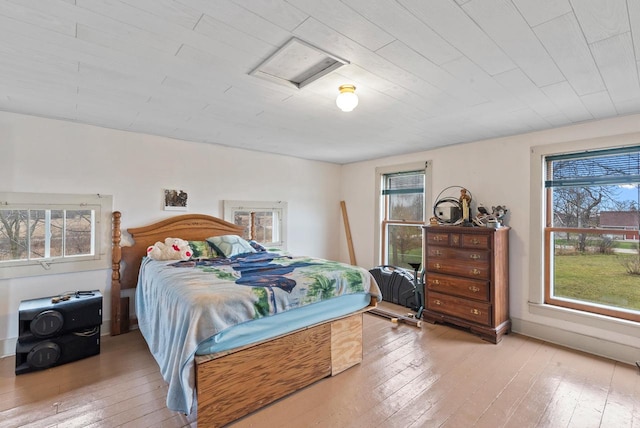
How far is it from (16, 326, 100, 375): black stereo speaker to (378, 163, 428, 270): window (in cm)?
394

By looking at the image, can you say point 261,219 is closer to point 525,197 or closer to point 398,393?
point 398,393

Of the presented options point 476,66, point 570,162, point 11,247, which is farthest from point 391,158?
point 11,247

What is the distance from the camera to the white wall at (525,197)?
2.85 m

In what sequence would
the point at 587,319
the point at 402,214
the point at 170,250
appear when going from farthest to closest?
the point at 402,214
the point at 170,250
the point at 587,319

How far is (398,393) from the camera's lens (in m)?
2.26

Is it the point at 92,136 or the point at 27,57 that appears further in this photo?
the point at 92,136

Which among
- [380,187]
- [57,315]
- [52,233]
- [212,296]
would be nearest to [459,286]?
[380,187]

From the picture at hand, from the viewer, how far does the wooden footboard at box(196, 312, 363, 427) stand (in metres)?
1.85

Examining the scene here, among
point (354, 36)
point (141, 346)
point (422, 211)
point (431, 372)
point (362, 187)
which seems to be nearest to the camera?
point (354, 36)

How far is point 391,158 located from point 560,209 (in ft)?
7.61

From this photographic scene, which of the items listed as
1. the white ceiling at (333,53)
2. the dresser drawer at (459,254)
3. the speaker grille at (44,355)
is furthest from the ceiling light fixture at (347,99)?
the speaker grille at (44,355)

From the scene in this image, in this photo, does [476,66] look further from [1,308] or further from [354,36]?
[1,308]

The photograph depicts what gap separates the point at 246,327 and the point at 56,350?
1.98m

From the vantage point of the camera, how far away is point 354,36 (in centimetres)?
156
